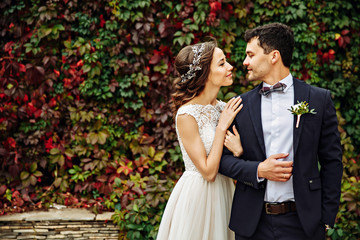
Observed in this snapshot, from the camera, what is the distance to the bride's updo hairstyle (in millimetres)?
2771

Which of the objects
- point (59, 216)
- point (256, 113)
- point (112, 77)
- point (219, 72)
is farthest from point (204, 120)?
point (59, 216)

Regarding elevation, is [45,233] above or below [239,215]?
below

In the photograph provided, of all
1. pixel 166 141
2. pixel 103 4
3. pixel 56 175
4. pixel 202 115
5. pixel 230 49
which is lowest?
pixel 56 175

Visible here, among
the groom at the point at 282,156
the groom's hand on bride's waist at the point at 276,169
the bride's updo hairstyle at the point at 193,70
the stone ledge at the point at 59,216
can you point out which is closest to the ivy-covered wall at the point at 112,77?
the stone ledge at the point at 59,216

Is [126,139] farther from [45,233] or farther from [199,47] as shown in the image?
[199,47]

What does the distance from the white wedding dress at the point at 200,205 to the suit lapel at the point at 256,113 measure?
0.47 m

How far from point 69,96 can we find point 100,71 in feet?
1.67

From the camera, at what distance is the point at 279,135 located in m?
2.22

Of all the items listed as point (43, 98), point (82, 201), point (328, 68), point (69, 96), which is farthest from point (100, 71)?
point (328, 68)

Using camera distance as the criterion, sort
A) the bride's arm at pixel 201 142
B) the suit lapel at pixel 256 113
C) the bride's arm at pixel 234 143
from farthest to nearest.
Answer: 1. the bride's arm at pixel 201 142
2. the bride's arm at pixel 234 143
3. the suit lapel at pixel 256 113

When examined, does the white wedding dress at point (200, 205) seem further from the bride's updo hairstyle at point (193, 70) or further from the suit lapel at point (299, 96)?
the suit lapel at point (299, 96)

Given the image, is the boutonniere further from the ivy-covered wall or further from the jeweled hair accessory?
the ivy-covered wall

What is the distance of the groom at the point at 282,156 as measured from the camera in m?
2.16

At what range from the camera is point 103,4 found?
179 inches
